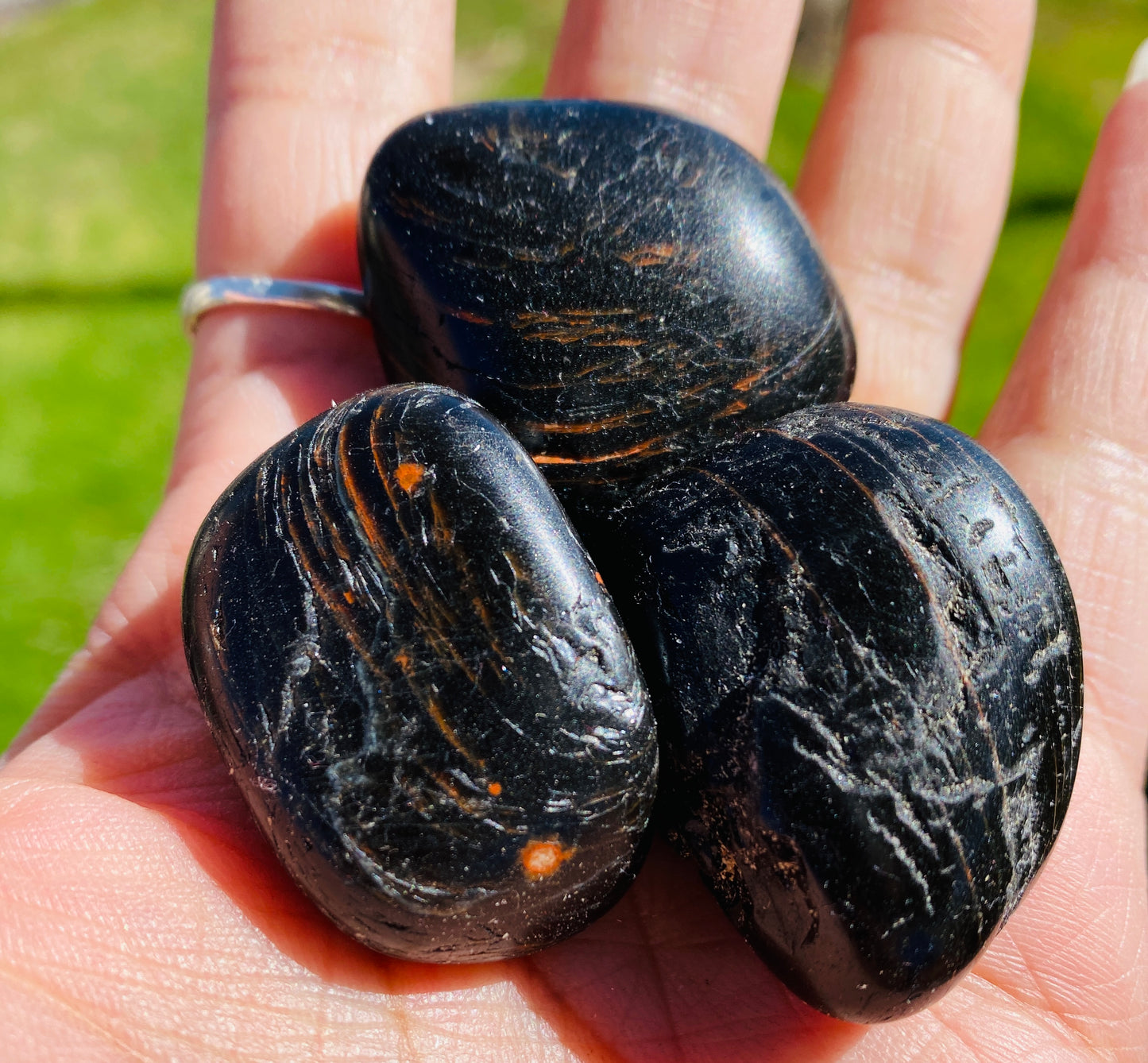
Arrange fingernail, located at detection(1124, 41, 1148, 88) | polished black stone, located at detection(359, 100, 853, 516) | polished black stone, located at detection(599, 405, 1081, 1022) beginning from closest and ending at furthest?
polished black stone, located at detection(599, 405, 1081, 1022) < polished black stone, located at detection(359, 100, 853, 516) < fingernail, located at detection(1124, 41, 1148, 88)

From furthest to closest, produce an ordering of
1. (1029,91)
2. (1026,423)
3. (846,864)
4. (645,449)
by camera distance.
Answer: (1029,91) → (1026,423) → (645,449) → (846,864)

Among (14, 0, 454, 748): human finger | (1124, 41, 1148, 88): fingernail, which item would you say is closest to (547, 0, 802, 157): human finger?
(14, 0, 454, 748): human finger

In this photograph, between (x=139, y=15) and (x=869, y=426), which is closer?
(x=869, y=426)

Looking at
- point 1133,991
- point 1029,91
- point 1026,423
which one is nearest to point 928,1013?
point 1133,991

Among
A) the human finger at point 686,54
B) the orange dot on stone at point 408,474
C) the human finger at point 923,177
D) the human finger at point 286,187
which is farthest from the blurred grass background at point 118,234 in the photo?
the orange dot on stone at point 408,474

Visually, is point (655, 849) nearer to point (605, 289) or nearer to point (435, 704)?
point (435, 704)

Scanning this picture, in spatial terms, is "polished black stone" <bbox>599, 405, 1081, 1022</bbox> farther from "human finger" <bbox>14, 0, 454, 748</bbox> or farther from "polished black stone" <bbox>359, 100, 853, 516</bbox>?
"human finger" <bbox>14, 0, 454, 748</bbox>

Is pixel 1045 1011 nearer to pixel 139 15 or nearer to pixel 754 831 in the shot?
pixel 754 831
